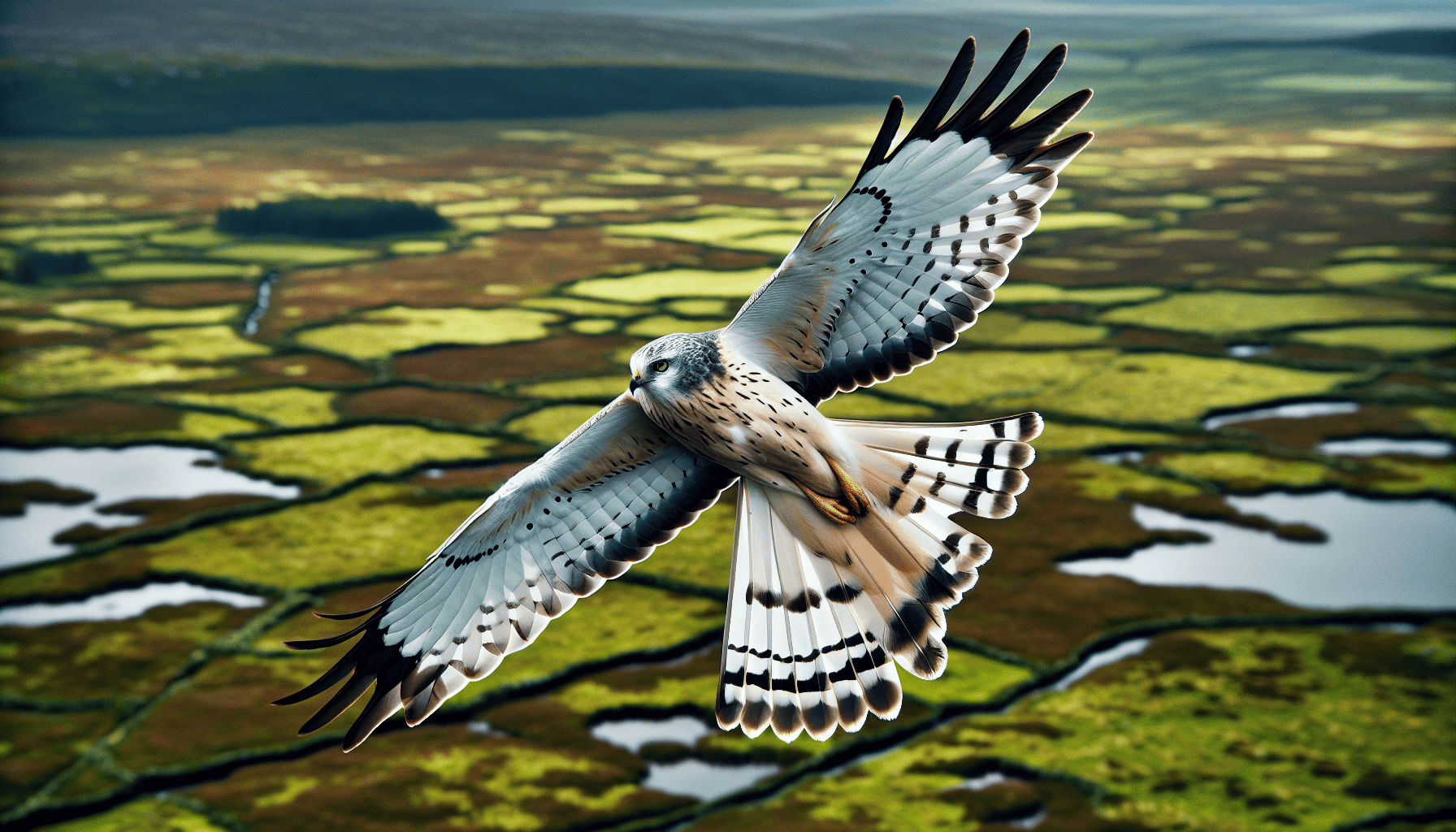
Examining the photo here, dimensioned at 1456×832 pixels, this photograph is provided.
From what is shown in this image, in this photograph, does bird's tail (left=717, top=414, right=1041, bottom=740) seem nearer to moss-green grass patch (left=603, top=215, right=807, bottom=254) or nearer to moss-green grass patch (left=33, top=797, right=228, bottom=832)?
moss-green grass patch (left=33, top=797, right=228, bottom=832)

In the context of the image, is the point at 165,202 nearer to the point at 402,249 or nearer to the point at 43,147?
the point at 402,249

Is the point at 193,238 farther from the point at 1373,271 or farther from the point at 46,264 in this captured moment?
the point at 1373,271

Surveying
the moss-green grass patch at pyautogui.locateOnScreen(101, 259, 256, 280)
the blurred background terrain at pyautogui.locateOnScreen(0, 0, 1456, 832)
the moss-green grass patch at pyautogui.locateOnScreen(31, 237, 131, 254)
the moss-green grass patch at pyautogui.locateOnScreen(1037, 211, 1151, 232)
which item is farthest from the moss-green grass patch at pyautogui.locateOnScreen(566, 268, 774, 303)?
the moss-green grass patch at pyautogui.locateOnScreen(31, 237, 131, 254)

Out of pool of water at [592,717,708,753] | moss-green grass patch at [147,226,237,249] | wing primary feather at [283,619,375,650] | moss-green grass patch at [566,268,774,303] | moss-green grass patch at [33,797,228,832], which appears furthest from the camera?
moss-green grass patch at [147,226,237,249]

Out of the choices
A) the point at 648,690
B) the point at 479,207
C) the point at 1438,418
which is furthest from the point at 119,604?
the point at 479,207

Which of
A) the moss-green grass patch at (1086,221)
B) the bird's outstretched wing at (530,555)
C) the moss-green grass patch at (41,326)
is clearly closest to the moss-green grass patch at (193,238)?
the moss-green grass patch at (41,326)

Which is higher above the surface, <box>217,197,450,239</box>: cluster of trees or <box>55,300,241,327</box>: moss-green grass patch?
<box>217,197,450,239</box>: cluster of trees
